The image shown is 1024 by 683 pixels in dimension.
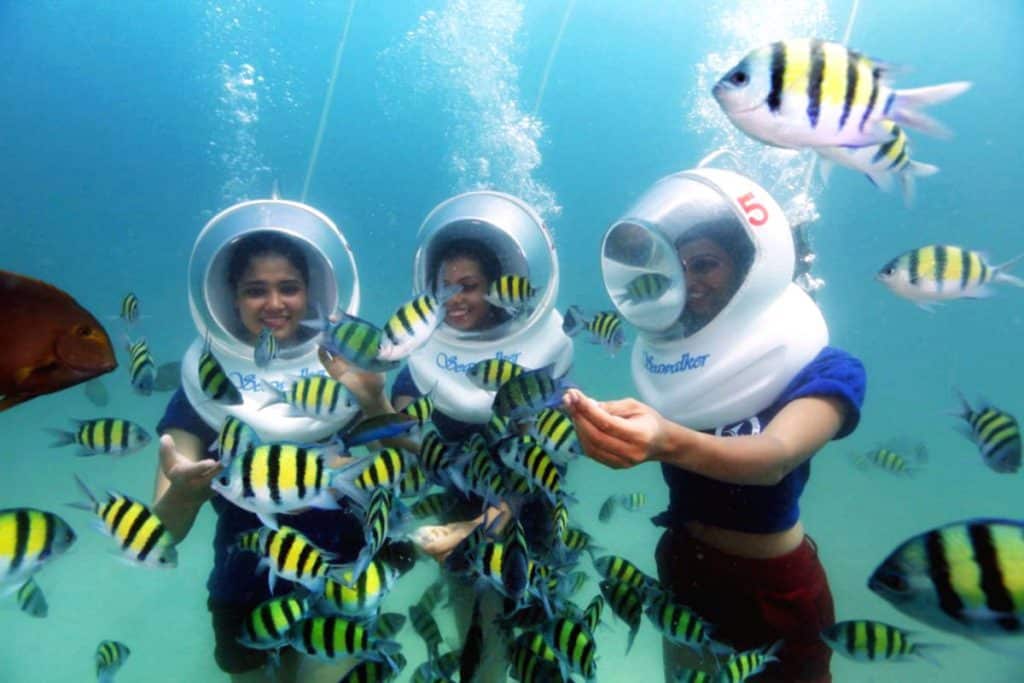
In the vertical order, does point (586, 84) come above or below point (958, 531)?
above

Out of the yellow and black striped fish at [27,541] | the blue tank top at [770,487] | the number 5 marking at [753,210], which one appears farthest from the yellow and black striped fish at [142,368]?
the number 5 marking at [753,210]

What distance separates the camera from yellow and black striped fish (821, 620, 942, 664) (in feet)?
8.41

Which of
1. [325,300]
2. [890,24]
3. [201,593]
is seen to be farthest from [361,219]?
[325,300]

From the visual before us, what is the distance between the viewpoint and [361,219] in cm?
7412

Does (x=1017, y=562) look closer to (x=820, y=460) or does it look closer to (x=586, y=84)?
(x=820, y=460)

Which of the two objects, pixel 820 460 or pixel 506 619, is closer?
pixel 506 619

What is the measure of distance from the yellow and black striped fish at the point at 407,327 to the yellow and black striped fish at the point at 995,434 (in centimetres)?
293

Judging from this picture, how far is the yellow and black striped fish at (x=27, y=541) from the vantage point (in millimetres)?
2131

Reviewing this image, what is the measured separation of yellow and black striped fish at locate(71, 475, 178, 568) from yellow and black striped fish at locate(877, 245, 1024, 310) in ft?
11.7

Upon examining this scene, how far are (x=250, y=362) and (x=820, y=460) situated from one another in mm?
25235

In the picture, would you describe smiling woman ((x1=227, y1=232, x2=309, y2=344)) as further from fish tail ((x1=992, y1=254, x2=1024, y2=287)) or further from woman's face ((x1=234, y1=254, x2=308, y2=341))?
fish tail ((x1=992, y1=254, x2=1024, y2=287))

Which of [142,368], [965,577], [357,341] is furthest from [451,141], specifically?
[965,577]

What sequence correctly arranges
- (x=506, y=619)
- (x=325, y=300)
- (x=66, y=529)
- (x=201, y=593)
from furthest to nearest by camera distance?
(x=201, y=593), (x=325, y=300), (x=506, y=619), (x=66, y=529)

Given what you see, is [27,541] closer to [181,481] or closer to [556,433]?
[181,481]
